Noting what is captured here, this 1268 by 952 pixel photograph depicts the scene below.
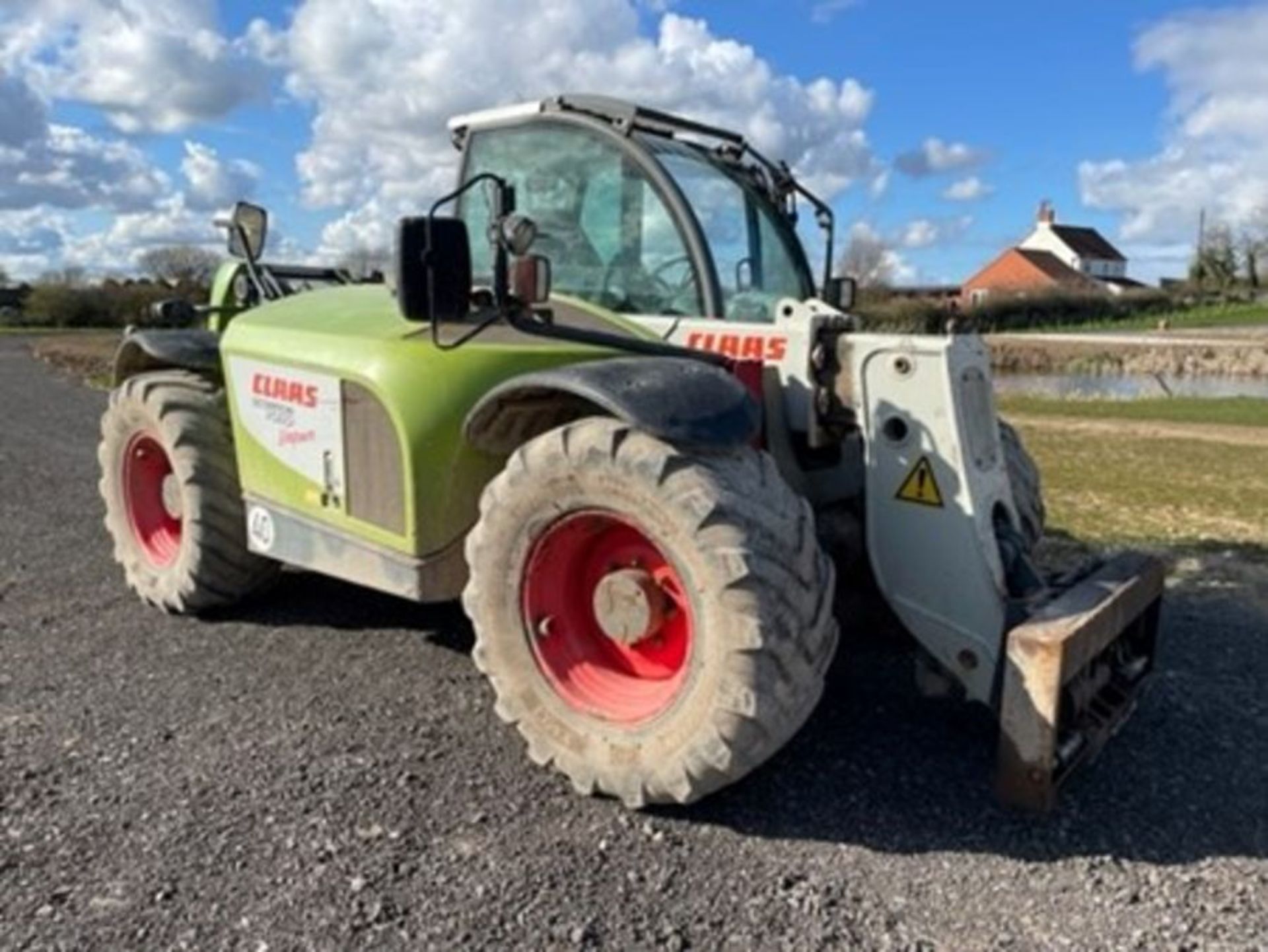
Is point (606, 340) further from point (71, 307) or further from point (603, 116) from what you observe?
point (71, 307)

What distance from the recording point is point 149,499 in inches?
233

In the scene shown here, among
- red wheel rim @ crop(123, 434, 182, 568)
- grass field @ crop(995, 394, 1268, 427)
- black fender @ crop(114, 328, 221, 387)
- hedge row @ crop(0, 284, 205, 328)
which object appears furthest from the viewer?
hedge row @ crop(0, 284, 205, 328)

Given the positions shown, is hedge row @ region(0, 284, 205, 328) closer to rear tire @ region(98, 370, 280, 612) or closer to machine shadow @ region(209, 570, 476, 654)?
rear tire @ region(98, 370, 280, 612)

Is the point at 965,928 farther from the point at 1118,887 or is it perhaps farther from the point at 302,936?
the point at 302,936

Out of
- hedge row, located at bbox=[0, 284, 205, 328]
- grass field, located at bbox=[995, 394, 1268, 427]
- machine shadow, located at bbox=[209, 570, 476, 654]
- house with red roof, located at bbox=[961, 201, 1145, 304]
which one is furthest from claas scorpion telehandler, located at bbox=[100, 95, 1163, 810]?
house with red roof, located at bbox=[961, 201, 1145, 304]

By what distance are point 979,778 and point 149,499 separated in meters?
4.40

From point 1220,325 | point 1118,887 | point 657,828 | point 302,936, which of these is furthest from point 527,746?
point 1220,325

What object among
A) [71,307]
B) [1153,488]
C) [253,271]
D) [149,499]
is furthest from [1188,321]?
[149,499]

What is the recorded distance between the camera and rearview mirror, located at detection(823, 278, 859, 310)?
5.23 m

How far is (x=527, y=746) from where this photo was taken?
12.5 ft

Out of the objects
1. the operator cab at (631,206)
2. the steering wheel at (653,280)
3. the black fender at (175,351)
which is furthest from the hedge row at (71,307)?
the steering wheel at (653,280)

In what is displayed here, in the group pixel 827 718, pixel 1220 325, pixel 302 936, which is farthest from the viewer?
pixel 1220 325

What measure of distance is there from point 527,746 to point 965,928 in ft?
5.05

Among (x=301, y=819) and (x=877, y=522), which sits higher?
(x=877, y=522)
